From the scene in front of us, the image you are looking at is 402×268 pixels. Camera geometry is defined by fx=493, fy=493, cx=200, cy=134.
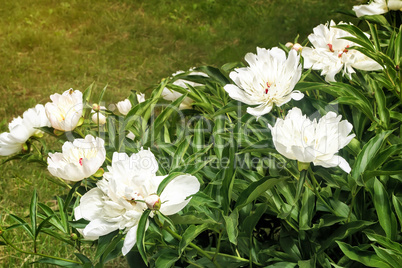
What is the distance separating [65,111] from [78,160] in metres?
0.15

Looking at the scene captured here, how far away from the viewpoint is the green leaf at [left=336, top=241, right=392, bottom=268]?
0.81 metres

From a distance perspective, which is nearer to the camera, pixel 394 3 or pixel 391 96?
pixel 391 96

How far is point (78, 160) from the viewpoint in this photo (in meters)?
0.86

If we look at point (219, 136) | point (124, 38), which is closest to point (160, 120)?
point (219, 136)

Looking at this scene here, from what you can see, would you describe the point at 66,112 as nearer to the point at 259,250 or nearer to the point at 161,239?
the point at 161,239

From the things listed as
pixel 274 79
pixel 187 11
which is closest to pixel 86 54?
pixel 187 11

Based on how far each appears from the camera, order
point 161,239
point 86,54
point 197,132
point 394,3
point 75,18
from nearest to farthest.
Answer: point 161,239 < point 197,132 < point 394,3 < point 86,54 < point 75,18

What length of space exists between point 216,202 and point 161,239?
116 millimetres

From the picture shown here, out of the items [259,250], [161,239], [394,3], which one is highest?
[394,3]

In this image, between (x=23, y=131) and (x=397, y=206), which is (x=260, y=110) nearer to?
(x=397, y=206)

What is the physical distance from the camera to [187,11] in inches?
167

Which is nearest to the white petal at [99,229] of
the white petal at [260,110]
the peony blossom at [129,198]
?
the peony blossom at [129,198]

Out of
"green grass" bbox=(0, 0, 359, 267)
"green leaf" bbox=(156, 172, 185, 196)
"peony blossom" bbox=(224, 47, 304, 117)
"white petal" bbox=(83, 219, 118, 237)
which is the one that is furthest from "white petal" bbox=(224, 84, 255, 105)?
"green grass" bbox=(0, 0, 359, 267)

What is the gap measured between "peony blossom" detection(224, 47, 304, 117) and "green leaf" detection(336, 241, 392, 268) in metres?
0.27
